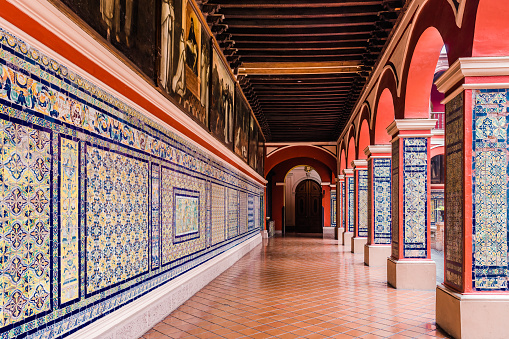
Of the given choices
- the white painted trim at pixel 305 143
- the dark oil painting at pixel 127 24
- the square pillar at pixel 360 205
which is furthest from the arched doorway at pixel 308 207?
the dark oil painting at pixel 127 24

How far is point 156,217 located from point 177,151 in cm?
123

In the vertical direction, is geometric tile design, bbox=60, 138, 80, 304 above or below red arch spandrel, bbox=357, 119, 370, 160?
below

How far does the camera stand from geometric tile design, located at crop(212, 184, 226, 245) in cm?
929

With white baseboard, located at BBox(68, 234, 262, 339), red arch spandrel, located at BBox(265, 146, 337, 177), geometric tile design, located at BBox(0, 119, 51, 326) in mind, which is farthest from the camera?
red arch spandrel, located at BBox(265, 146, 337, 177)

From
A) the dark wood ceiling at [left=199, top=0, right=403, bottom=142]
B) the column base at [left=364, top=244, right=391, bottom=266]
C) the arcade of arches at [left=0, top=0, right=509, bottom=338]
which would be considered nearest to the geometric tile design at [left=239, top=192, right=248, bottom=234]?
the arcade of arches at [left=0, top=0, right=509, bottom=338]

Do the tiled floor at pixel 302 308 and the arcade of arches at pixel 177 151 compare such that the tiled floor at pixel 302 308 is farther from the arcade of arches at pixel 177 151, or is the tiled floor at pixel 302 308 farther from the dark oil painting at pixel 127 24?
the dark oil painting at pixel 127 24

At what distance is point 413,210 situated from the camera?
8164 millimetres

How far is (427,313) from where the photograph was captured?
6.16m

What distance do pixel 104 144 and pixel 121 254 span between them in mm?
1184

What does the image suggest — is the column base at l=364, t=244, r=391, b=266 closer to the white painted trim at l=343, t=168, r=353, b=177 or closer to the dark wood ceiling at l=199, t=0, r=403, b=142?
the dark wood ceiling at l=199, t=0, r=403, b=142

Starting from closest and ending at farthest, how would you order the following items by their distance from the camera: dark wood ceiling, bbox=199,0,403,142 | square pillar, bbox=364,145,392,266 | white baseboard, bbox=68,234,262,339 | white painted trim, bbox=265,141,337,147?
white baseboard, bbox=68,234,262,339 < dark wood ceiling, bbox=199,0,403,142 < square pillar, bbox=364,145,392,266 < white painted trim, bbox=265,141,337,147

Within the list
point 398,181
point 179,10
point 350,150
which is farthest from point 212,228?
point 350,150

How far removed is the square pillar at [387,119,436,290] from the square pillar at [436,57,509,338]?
288cm

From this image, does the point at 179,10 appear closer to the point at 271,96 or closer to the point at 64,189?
the point at 64,189
